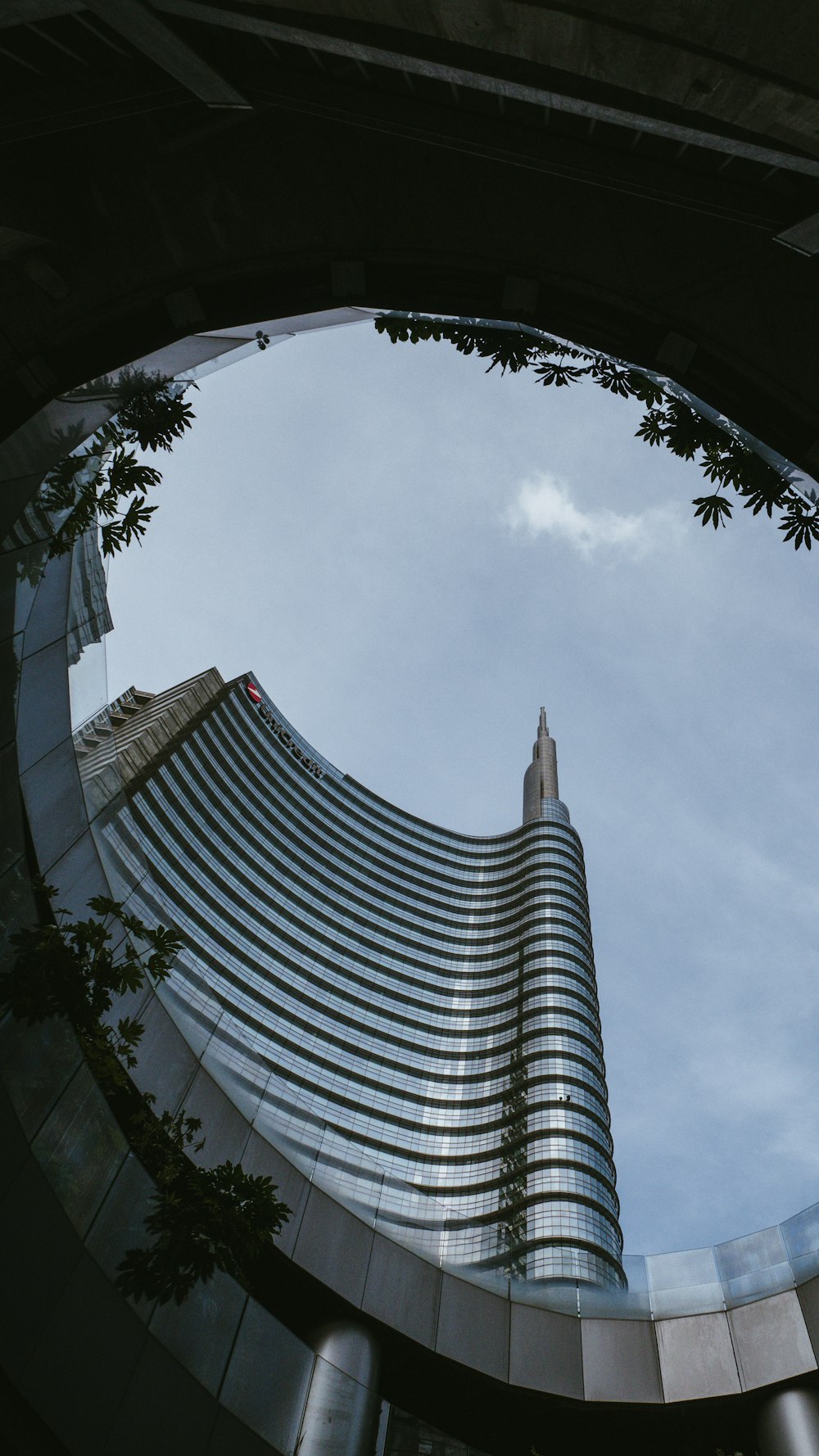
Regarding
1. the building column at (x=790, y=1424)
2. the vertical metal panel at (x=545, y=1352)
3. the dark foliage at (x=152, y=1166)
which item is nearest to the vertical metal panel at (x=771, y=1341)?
the building column at (x=790, y=1424)

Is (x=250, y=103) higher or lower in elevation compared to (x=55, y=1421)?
higher

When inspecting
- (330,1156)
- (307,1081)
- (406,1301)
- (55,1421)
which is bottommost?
(55,1421)

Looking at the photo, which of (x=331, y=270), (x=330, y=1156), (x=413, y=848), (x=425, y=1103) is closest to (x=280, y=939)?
(x=425, y=1103)

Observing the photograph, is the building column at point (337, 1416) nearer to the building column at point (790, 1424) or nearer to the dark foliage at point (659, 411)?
the building column at point (790, 1424)

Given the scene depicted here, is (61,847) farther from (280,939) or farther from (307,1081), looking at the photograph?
(280,939)

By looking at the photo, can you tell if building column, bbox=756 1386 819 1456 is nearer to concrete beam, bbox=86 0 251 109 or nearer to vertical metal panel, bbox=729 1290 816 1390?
vertical metal panel, bbox=729 1290 816 1390

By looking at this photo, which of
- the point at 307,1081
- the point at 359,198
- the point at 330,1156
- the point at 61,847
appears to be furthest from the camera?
the point at 307,1081

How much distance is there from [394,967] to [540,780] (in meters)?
47.4

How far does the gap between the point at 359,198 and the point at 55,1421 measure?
970 centimetres

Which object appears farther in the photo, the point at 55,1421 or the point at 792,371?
the point at 55,1421

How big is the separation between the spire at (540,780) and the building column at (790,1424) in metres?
88.2

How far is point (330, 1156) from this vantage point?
1354cm

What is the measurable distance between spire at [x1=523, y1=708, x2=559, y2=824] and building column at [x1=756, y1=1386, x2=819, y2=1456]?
8818 cm

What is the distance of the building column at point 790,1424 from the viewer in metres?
11.5
